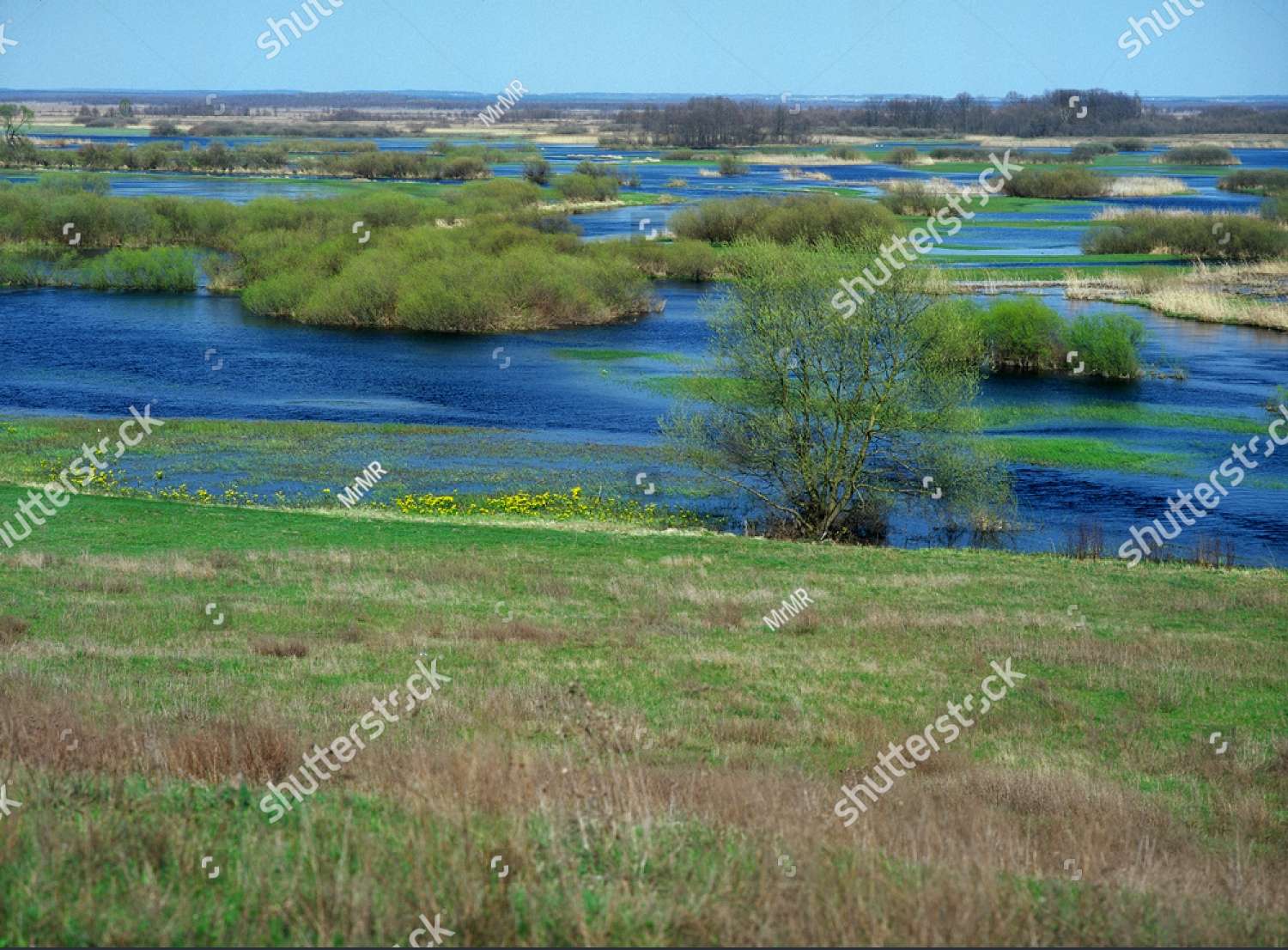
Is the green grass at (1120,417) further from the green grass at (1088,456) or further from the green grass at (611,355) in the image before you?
the green grass at (611,355)

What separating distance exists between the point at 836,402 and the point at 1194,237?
2977 inches

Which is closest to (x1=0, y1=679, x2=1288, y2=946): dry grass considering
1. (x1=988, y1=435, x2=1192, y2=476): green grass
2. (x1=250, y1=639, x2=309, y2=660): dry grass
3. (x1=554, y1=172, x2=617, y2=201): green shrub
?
(x1=250, y1=639, x2=309, y2=660): dry grass

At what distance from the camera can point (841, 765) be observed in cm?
1218

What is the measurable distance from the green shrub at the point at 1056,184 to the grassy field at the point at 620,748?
13679 cm

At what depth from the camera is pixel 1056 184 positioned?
509 feet

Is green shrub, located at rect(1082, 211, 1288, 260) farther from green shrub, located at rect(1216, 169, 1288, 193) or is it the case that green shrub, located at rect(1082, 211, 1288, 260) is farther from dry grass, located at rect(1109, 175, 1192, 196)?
green shrub, located at rect(1216, 169, 1288, 193)

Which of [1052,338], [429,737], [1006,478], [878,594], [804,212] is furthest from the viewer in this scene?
[804,212]

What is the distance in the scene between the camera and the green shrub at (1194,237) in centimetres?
9706

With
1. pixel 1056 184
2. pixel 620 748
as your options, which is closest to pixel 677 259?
pixel 1056 184

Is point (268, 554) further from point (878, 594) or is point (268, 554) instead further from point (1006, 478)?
point (1006, 478)

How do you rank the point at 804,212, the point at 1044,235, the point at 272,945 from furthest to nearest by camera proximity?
the point at 1044,235 < the point at 804,212 < the point at 272,945

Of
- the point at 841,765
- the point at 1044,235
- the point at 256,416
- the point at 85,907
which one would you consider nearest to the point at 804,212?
the point at 1044,235

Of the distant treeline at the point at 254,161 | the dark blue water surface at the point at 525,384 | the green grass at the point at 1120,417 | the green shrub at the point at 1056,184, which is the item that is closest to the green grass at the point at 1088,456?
the dark blue water surface at the point at 525,384

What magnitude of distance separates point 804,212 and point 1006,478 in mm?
63105
